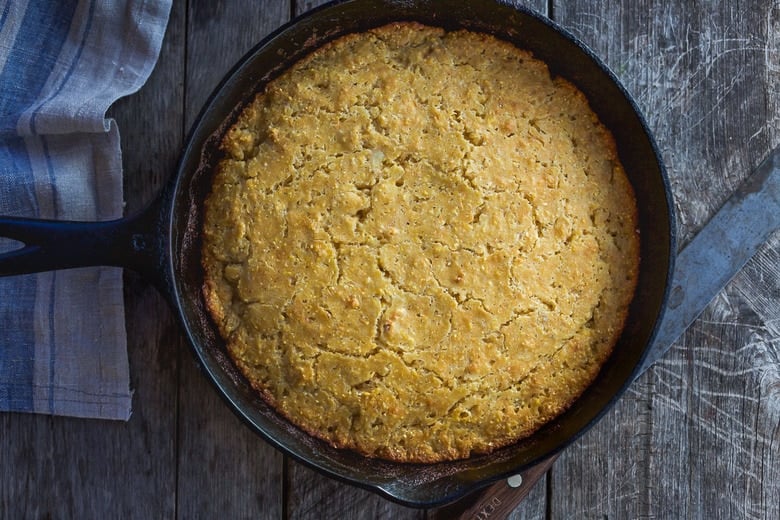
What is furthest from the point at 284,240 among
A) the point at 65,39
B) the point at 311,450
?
the point at 65,39

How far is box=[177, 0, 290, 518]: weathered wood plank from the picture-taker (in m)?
1.76

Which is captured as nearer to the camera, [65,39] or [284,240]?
[284,240]

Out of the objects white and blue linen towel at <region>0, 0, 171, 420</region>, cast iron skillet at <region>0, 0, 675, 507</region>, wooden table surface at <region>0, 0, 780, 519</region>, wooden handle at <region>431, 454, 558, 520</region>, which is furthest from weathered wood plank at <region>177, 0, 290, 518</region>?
wooden handle at <region>431, 454, 558, 520</region>

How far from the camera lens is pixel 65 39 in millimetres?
1746

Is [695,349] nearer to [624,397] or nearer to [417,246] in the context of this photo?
[624,397]

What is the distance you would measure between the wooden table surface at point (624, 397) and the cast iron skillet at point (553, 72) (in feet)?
0.79

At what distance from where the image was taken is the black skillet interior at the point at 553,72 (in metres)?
1.50

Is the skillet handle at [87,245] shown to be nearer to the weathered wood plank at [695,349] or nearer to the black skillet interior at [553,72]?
the black skillet interior at [553,72]

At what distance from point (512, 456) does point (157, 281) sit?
844 millimetres

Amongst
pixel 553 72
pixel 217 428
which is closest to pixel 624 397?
pixel 553 72

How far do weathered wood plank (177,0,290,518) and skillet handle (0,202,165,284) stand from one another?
0.46m

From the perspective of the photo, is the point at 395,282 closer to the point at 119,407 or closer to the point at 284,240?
the point at 284,240

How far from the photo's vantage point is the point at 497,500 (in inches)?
66.3

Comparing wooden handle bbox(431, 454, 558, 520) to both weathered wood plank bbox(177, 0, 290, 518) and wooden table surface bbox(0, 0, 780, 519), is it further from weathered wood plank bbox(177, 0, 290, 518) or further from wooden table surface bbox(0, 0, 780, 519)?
weathered wood plank bbox(177, 0, 290, 518)
